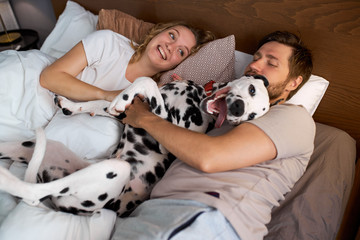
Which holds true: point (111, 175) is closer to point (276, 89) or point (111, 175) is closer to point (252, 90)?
point (252, 90)

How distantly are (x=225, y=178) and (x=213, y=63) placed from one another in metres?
0.93

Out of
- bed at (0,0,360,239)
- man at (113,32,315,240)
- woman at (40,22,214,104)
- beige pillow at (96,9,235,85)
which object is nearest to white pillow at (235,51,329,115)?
bed at (0,0,360,239)

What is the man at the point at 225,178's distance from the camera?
91cm

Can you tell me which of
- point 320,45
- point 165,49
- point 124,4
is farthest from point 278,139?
point 124,4

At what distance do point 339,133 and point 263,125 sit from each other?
0.75 metres

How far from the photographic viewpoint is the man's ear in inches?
55.9

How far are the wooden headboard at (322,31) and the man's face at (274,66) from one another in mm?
251

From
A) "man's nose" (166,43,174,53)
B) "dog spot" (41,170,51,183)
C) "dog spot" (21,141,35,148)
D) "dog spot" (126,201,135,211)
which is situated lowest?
"dog spot" (126,201,135,211)

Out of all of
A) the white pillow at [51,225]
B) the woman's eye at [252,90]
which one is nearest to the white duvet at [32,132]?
the white pillow at [51,225]

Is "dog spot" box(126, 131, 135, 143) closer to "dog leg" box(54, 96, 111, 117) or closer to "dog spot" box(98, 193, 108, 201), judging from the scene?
"dog leg" box(54, 96, 111, 117)

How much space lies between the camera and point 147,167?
1307 millimetres

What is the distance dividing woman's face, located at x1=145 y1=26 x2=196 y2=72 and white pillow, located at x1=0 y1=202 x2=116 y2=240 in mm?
1112

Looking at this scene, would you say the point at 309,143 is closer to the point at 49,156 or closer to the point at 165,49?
the point at 165,49

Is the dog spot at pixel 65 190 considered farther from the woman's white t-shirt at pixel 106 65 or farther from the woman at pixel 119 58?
the woman's white t-shirt at pixel 106 65
